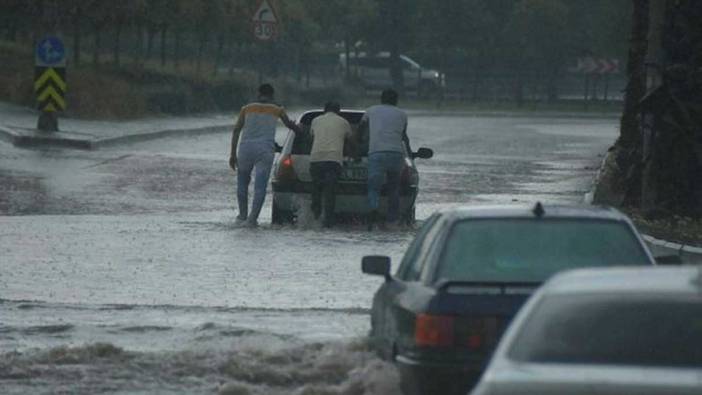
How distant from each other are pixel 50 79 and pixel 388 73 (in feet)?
169

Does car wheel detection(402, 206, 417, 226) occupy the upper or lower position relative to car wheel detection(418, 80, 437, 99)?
upper

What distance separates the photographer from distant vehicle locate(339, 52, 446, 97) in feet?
286

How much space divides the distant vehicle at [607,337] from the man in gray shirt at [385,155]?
1480cm

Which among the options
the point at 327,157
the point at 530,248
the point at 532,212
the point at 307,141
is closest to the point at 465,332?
the point at 530,248

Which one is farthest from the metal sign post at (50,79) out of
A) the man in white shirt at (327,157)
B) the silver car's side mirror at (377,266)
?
the silver car's side mirror at (377,266)

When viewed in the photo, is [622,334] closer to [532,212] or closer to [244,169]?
[532,212]

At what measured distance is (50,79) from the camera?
123 ft

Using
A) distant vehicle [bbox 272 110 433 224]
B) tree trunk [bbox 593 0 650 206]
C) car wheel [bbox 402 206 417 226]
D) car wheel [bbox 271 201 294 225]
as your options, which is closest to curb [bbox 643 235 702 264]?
car wheel [bbox 402 206 417 226]

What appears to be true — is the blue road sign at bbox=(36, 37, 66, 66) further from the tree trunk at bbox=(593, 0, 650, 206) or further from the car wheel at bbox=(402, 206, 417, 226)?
the car wheel at bbox=(402, 206, 417, 226)

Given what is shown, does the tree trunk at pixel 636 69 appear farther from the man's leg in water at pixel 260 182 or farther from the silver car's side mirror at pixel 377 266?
the silver car's side mirror at pixel 377 266

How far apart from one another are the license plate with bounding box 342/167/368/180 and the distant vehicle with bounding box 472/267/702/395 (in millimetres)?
15548

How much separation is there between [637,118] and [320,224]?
6.72 metres

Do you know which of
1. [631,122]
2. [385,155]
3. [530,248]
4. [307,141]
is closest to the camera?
[530,248]

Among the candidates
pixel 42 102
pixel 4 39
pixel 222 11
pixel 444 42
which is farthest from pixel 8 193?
pixel 444 42
